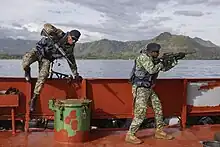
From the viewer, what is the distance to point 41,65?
653 cm

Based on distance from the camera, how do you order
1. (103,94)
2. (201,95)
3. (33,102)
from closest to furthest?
(33,102) → (103,94) → (201,95)

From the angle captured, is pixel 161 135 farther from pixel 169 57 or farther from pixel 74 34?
pixel 74 34

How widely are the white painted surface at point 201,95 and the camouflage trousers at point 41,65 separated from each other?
2648 mm

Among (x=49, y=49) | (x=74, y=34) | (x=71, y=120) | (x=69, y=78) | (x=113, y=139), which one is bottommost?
(x=113, y=139)

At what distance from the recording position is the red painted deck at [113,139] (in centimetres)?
595

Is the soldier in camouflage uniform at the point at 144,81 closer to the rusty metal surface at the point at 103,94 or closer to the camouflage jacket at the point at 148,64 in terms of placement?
the camouflage jacket at the point at 148,64

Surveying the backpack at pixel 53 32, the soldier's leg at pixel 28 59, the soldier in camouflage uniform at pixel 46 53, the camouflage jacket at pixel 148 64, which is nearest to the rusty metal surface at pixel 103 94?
the soldier in camouflage uniform at pixel 46 53

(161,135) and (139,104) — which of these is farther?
(161,135)

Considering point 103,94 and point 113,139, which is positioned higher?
point 103,94

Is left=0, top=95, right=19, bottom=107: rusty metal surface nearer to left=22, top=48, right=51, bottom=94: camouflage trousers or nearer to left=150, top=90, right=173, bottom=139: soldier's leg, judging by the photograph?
left=22, top=48, right=51, bottom=94: camouflage trousers

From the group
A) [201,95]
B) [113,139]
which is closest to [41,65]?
[113,139]

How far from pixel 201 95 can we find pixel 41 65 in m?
3.04

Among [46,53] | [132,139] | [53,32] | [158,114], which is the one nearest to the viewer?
[132,139]

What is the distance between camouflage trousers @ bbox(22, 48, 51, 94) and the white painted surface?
265cm
